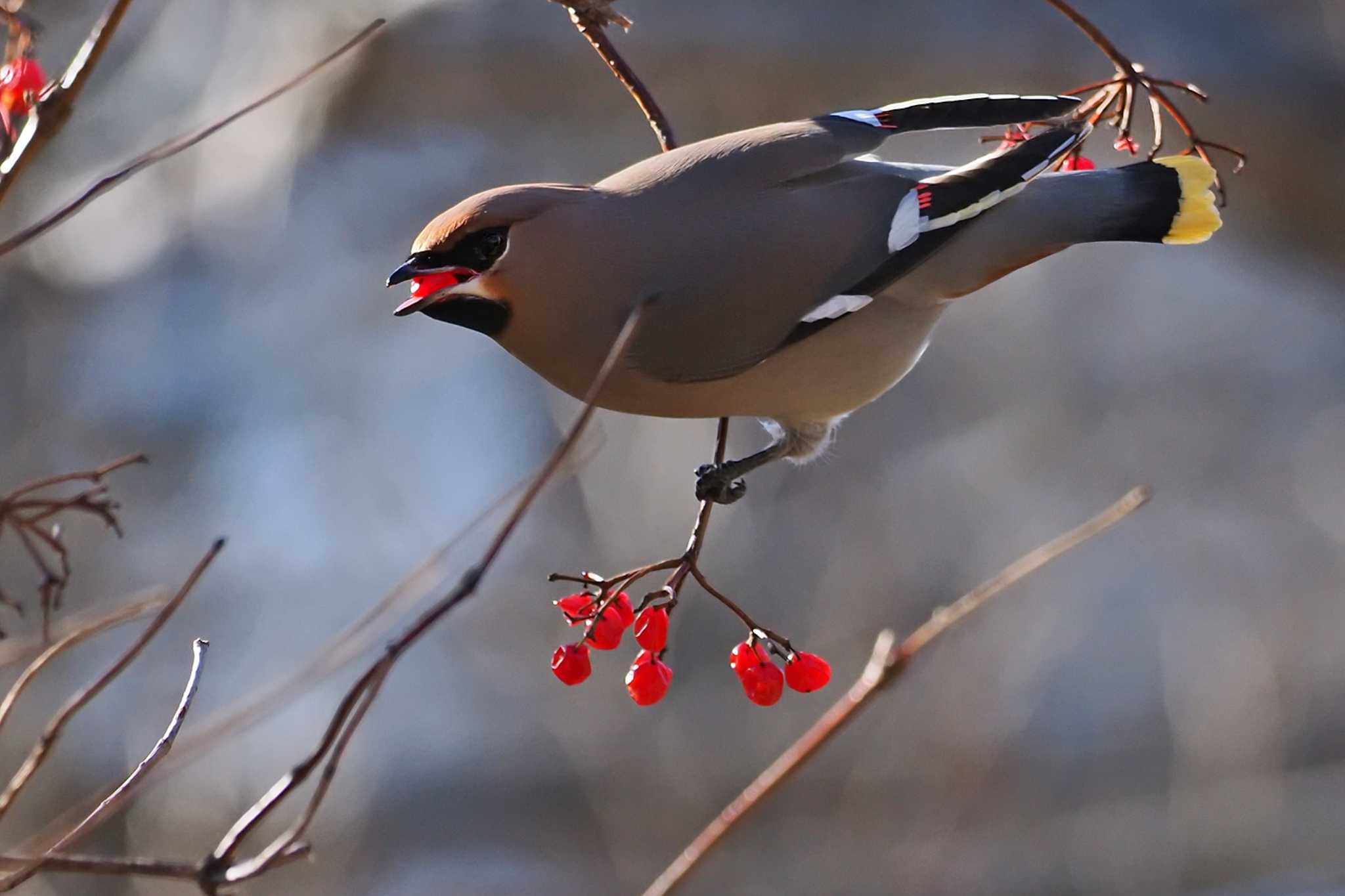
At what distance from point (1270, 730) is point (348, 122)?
3.56 metres

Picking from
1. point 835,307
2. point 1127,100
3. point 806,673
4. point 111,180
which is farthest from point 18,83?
point 1127,100

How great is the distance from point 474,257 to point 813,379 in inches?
15.2

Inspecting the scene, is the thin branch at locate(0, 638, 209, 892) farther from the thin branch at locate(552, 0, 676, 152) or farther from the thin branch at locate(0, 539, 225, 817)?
the thin branch at locate(552, 0, 676, 152)

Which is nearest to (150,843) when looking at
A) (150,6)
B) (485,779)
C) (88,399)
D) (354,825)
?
(354,825)

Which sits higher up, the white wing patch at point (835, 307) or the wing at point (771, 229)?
the wing at point (771, 229)

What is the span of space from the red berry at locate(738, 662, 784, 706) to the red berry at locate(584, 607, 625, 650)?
0.46 feet

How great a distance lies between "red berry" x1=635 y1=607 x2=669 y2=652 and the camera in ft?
4.58

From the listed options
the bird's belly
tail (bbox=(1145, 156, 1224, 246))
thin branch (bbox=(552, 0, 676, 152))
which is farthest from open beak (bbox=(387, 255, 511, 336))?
tail (bbox=(1145, 156, 1224, 246))

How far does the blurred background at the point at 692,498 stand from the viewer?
192 inches

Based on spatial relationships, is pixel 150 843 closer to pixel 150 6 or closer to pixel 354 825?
pixel 354 825

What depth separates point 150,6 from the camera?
5293mm

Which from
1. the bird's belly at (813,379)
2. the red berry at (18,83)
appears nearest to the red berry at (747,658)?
the bird's belly at (813,379)

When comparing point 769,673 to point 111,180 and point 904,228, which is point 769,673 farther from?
point 111,180

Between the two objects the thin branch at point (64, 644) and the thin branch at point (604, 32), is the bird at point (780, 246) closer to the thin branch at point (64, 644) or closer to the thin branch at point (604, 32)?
→ the thin branch at point (604, 32)
